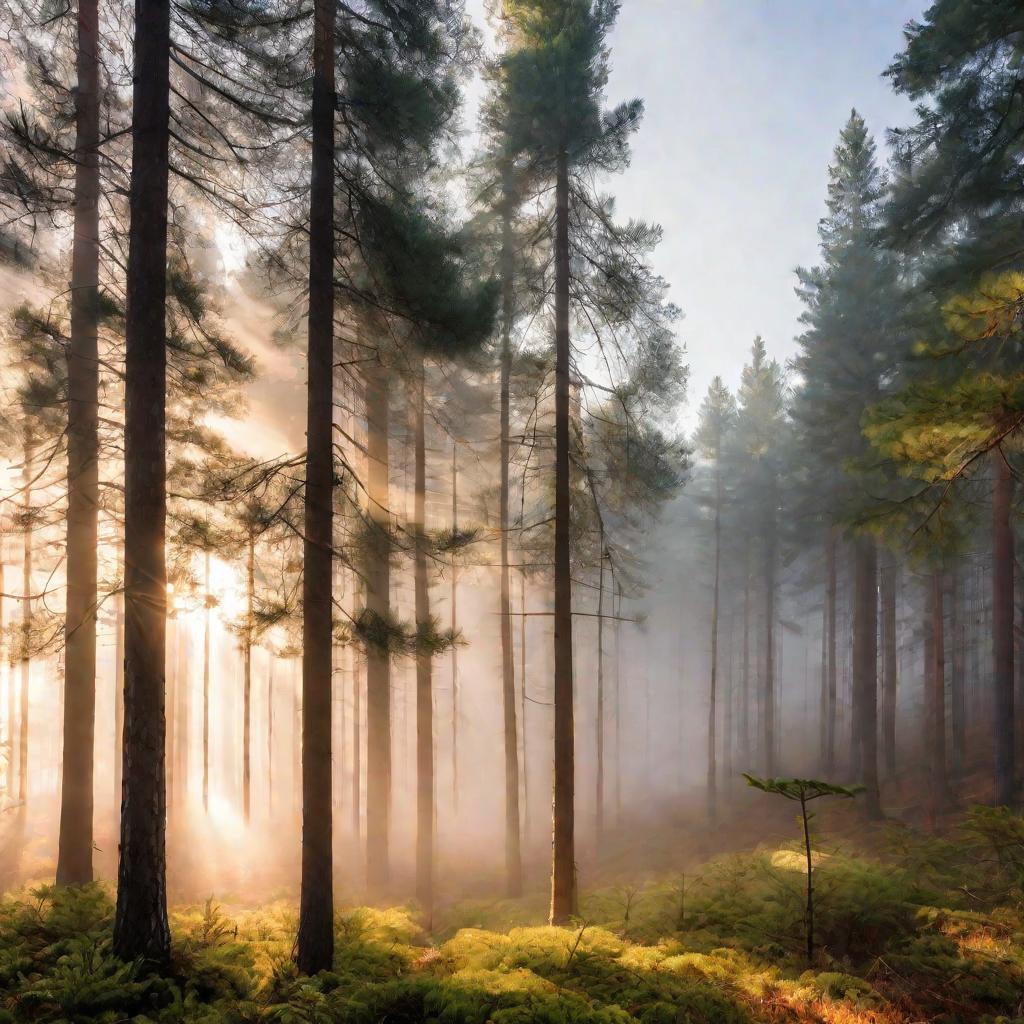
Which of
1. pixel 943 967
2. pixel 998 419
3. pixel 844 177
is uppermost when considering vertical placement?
pixel 844 177

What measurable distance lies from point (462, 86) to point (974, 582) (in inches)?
1639

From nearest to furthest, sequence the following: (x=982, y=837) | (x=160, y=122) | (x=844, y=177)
→ (x=160, y=122) < (x=982, y=837) < (x=844, y=177)

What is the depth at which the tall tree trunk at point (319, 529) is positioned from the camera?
6.68 metres

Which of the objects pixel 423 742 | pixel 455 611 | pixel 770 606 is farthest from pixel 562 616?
pixel 770 606

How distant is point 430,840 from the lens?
45.7 feet

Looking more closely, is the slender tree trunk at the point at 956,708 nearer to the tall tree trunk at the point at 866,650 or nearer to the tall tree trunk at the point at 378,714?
the tall tree trunk at the point at 866,650

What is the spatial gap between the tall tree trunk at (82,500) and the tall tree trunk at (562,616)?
6.83 meters

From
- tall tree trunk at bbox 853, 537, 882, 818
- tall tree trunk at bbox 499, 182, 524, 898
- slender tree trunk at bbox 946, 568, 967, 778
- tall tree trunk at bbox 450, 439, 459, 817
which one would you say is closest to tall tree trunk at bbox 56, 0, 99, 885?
tall tree trunk at bbox 450, 439, 459, 817

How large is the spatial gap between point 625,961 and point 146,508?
6725mm

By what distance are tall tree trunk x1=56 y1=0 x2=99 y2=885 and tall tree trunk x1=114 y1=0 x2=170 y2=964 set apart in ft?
12.2

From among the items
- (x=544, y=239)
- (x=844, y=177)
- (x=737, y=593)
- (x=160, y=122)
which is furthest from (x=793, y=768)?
(x=160, y=122)

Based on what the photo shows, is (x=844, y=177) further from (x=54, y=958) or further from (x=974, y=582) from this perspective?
(x=974, y=582)

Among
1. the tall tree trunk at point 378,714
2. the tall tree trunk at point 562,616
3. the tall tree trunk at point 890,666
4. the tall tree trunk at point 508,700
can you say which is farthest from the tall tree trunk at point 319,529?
the tall tree trunk at point 890,666

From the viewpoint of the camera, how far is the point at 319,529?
273 inches
